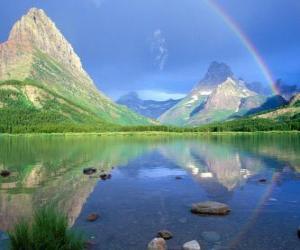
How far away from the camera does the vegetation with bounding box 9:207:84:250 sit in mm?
24359

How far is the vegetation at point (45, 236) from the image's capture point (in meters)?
24.4

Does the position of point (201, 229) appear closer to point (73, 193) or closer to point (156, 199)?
point (156, 199)

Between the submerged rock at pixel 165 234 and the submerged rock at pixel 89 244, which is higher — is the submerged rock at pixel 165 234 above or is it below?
above

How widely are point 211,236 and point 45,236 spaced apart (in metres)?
14.4

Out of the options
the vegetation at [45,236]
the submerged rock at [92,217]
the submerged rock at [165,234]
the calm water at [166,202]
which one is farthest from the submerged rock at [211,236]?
the vegetation at [45,236]

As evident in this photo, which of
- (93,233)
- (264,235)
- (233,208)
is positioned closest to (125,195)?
(233,208)

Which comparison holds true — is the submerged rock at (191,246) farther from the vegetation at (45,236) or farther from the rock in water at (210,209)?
the rock in water at (210,209)

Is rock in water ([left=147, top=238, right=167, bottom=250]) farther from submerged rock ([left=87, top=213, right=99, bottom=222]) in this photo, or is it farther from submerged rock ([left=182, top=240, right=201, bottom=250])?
submerged rock ([left=87, top=213, right=99, bottom=222])

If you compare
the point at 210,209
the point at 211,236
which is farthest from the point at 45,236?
the point at 210,209

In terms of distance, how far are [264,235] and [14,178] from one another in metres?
45.3

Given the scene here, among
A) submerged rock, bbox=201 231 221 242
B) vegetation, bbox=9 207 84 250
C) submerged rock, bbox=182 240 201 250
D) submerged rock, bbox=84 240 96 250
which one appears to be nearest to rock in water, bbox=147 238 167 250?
submerged rock, bbox=182 240 201 250

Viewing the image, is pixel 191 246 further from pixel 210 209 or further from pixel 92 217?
pixel 92 217

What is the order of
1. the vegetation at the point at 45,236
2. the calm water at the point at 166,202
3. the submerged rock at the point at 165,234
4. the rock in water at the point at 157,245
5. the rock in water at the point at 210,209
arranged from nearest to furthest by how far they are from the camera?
1. the vegetation at the point at 45,236
2. the rock in water at the point at 157,245
3. the submerged rock at the point at 165,234
4. the calm water at the point at 166,202
5. the rock in water at the point at 210,209

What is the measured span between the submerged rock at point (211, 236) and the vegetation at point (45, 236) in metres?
11.0
